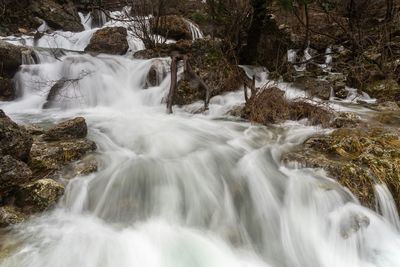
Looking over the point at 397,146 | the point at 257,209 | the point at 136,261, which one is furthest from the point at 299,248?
the point at 397,146

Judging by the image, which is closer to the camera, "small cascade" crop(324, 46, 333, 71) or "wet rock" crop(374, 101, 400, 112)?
"wet rock" crop(374, 101, 400, 112)

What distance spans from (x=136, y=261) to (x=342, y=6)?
1314 centimetres

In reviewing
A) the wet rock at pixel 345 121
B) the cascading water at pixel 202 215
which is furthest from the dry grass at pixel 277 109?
the cascading water at pixel 202 215

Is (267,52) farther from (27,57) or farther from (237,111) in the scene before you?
(27,57)

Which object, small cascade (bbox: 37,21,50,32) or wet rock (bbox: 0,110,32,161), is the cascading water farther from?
small cascade (bbox: 37,21,50,32)

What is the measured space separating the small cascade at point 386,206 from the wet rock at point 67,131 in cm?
433

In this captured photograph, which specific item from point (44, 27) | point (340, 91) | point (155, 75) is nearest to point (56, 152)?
point (155, 75)

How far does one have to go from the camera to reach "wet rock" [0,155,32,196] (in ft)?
11.9

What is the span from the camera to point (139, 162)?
487cm

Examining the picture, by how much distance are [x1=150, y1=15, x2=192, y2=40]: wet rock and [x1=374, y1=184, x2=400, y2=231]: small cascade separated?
10458 mm

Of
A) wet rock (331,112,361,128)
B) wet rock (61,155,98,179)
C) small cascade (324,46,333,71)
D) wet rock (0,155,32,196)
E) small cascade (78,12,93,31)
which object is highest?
small cascade (78,12,93,31)

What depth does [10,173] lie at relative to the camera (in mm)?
3654

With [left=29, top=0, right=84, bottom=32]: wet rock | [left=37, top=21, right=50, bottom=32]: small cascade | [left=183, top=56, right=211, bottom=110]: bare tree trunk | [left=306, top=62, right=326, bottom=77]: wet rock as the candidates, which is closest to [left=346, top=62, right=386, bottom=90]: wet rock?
[left=306, top=62, right=326, bottom=77]: wet rock

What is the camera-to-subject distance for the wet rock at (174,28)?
13163 millimetres
